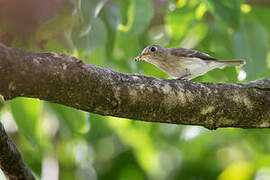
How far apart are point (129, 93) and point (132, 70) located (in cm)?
150

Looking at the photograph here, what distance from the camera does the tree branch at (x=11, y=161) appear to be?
7.25 ft

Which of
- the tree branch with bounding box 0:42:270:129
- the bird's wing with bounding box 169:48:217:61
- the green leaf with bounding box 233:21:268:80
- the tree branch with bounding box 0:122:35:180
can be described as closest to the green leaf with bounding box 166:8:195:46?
the green leaf with bounding box 233:21:268:80

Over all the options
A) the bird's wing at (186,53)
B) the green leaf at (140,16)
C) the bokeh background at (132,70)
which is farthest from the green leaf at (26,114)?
the bird's wing at (186,53)

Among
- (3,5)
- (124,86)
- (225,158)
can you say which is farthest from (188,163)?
(3,5)

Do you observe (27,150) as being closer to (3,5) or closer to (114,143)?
(114,143)

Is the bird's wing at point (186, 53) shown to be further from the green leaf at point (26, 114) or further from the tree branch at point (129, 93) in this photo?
the green leaf at point (26, 114)

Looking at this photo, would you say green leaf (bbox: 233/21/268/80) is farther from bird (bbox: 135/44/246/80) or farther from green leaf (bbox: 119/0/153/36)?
bird (bbox: 135/44/246/80)

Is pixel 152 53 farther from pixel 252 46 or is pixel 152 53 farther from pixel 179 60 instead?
pixel 252 46

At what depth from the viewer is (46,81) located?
191 cm

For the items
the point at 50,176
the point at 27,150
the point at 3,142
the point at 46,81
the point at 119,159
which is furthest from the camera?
the point at 119,159

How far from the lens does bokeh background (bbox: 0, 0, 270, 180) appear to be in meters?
1.47

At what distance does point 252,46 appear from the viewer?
11.5 feet

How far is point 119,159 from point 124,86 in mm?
4021

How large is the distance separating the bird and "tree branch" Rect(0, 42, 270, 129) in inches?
77.9
